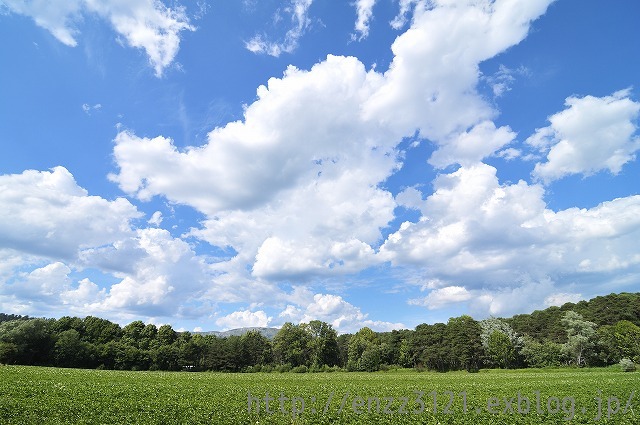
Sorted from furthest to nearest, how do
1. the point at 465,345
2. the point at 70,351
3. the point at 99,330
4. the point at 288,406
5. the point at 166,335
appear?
the point at 166,335, the point at 99,330, the point at 465,345, the point at 70,351, the point at 288,406

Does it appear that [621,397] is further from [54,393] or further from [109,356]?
[109,356]

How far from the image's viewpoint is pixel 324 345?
382 ft

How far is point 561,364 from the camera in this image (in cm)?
9644

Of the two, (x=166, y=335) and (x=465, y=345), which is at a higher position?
(x=166, y=335)

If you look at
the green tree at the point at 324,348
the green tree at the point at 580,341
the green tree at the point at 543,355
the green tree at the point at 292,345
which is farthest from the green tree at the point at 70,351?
the green tree at the point at 580,341

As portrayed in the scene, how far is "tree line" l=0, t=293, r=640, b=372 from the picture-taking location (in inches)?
3442

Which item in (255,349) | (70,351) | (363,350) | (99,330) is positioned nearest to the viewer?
(70,351)

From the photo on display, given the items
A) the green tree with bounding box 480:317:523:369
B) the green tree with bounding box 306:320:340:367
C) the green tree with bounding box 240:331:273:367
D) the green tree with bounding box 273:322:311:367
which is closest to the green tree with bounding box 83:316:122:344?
the green tree with bounding box 240:331:273:367

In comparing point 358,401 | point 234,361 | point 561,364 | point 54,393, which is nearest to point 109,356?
point 234,361

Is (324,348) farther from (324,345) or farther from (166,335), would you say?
(166,335)

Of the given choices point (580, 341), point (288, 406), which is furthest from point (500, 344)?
point (288, 406)

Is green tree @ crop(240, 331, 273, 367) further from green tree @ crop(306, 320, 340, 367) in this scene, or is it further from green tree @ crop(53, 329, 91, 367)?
green tree @ crop(53, 329, 91, 367)

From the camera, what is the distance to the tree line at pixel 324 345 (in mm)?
87438

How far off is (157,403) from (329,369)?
9002cm
